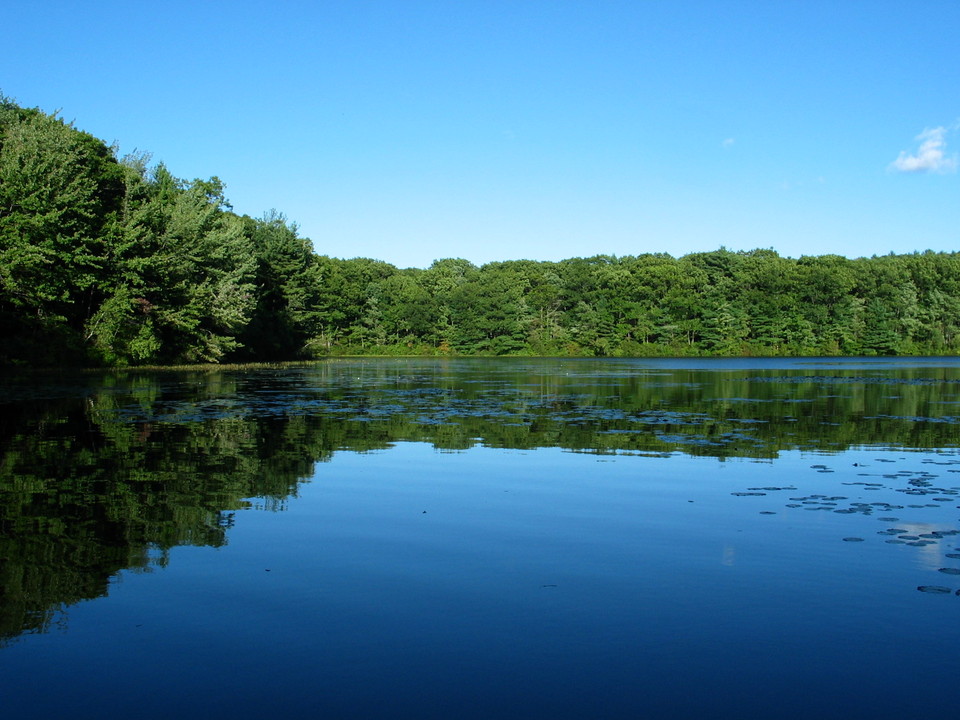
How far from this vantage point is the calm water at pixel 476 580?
14.0 ft

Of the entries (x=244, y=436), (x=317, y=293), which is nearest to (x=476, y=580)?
(x=244, y=436)

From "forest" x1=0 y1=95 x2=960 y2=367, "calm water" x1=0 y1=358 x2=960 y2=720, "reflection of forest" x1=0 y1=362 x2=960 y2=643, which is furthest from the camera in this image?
"forest" x1=0 y1=95 x2=960 y2=367

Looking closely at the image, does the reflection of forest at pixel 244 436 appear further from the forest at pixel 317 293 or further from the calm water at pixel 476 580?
the forest at pixel 317 293

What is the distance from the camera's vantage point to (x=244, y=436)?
15.1 m

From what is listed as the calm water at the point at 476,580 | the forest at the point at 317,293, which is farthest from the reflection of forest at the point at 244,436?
the forest at the point at 317,293

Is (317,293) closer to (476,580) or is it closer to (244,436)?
(244,436)

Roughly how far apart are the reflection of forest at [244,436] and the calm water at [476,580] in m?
0.07

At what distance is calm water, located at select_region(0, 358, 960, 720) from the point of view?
4270mm

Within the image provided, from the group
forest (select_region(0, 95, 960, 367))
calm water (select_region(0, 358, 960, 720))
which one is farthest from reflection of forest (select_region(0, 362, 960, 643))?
forest (select_region(0, 95, 960, 367))

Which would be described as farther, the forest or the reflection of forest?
the forest

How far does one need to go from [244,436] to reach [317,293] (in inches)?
2902

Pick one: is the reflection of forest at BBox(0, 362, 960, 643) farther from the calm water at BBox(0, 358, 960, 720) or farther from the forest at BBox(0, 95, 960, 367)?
the forest at BBox(0, 95, 960, 367)

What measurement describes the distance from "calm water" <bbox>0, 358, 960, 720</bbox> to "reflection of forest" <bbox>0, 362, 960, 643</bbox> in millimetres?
69

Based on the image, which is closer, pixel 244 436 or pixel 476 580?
pixel 476 580
